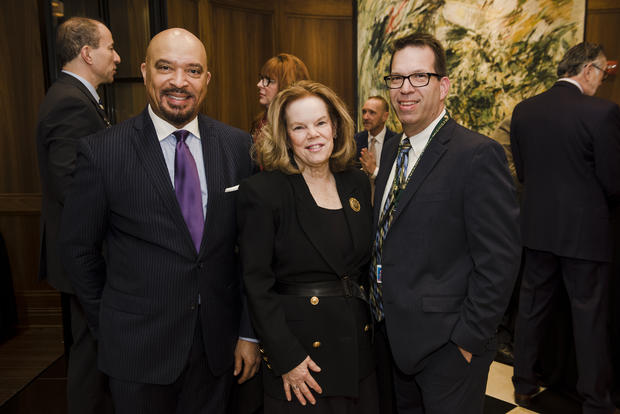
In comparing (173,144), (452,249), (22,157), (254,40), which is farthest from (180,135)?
(254,40)

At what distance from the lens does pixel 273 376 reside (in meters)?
1.72

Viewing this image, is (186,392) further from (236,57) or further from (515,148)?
(236,57)

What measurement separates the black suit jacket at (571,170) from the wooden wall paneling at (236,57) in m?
3.79

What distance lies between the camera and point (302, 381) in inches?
65.7

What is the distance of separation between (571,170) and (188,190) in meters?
2.27

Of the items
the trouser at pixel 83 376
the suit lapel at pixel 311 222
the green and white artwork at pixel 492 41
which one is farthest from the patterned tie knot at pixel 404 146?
the green and white artwork at pixel 492 41

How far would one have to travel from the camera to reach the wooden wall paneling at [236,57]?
19.0 ft

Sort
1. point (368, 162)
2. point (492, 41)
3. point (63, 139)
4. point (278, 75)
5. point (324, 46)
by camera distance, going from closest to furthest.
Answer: point (63, 139) < point (278, 75) < point (492, 41) < point (368, 162) < point (324, 46)

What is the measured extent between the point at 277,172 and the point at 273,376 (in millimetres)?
725

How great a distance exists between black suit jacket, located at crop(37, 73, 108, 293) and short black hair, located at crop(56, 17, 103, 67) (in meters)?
0.15

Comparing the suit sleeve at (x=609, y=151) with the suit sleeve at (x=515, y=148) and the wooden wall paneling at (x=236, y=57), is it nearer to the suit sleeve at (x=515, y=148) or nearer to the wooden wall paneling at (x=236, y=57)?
the suit sleeve at (x=515, y=148)

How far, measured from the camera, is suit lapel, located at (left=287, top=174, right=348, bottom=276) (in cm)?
169

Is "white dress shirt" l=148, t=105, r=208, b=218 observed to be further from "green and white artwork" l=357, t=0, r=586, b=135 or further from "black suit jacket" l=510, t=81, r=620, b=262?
"green and white artwork" l=357, t=0, r=586, b=135

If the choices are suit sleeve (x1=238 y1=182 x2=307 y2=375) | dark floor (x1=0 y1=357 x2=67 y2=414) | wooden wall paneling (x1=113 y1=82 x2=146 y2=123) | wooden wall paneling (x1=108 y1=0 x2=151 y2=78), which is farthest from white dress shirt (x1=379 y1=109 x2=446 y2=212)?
wooden wall paneling (x1=108 y1=0 x2=151 y2=78)
